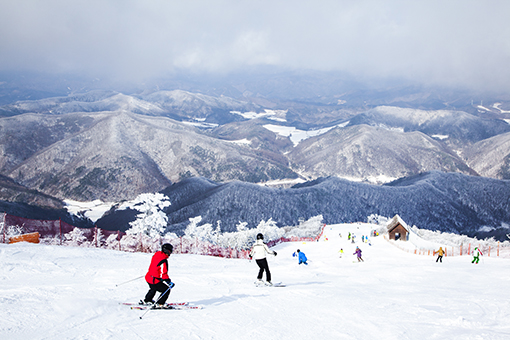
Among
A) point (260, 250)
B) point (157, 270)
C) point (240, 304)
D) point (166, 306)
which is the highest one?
point (260, 250)

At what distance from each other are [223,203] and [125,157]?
330 feet

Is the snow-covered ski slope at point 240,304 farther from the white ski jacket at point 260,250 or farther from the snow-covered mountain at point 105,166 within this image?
the snow-covered mountain at point 105,166

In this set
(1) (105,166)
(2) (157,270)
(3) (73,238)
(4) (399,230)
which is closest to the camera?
(2) (157,270)

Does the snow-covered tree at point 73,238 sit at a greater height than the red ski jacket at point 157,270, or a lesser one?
lesser

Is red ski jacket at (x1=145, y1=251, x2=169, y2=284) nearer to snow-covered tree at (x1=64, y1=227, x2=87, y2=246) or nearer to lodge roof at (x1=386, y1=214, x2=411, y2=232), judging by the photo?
snow-covered tree at (x1=64, y1=227, x2=87, y2=246)

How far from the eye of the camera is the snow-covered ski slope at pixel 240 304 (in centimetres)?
855

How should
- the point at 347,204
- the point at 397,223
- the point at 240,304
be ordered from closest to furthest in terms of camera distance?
the point at 240,304, the point at 397,223, the point at 347,204

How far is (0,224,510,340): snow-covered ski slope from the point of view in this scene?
8547 millimetres

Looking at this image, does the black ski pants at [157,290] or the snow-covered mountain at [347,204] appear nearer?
the black ski pants at [157,290]

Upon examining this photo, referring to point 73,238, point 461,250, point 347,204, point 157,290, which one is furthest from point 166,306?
point 347,204

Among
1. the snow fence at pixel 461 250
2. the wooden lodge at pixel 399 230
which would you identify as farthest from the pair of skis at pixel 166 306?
the wooden lodge at pixel 399 230

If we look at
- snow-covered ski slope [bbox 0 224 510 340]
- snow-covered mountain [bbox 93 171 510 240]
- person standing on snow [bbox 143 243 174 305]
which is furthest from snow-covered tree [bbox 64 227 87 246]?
snow-covered mountain [bbox 93 171 510 240]

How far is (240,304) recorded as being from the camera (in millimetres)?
11148

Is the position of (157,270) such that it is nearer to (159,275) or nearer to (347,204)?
(159,275)
